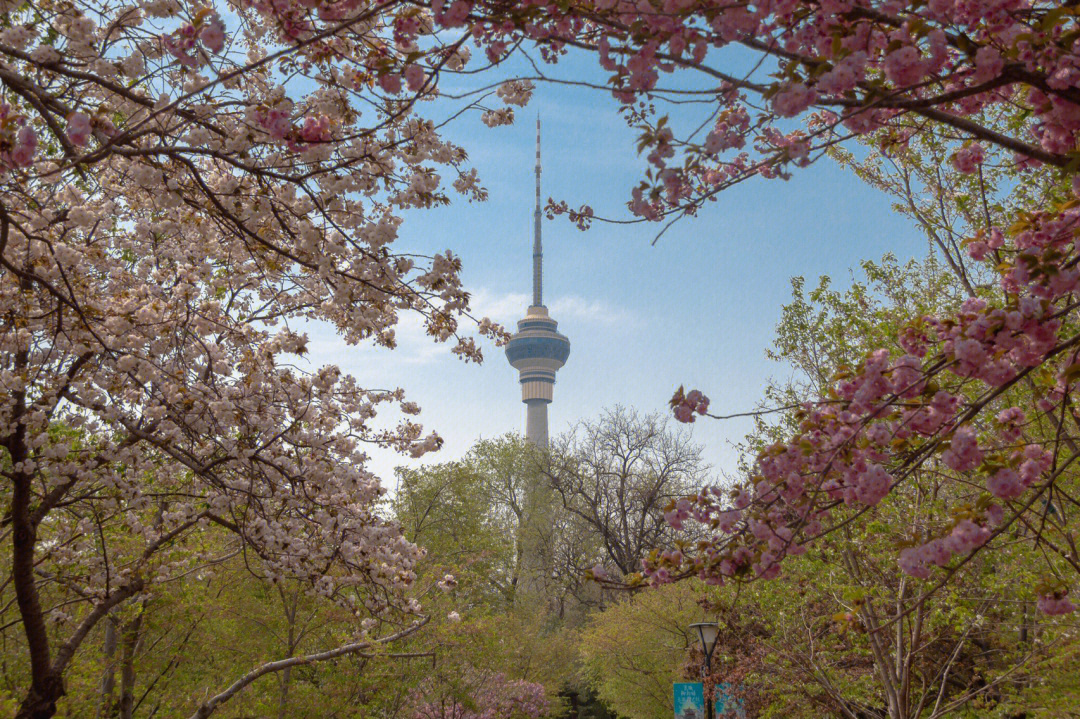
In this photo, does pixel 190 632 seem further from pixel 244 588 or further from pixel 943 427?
pixel 943 427

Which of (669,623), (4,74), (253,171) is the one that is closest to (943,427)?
(253,171)

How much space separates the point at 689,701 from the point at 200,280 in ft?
36.8

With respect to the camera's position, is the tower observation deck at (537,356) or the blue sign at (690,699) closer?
the blue sign at (690,699)

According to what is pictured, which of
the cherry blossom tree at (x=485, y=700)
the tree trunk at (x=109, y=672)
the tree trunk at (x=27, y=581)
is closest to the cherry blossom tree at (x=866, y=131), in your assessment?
the tree trunk at (x=27, y=581)

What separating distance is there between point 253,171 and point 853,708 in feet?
44.8

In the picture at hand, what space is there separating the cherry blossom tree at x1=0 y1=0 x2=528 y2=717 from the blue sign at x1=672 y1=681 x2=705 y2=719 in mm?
7449

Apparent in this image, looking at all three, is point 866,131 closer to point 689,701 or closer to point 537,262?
point 689,701

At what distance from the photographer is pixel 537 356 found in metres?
111

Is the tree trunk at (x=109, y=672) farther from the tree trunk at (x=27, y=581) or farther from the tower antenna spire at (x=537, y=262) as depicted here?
the tower antenna spire at (x=537, y=262)

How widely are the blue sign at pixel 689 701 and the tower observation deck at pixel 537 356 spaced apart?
9468cm

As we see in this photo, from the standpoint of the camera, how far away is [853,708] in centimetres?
1370

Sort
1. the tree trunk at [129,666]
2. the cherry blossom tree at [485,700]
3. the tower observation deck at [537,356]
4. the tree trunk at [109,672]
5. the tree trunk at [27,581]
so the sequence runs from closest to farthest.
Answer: the tree trunk at [27,581], the tree trunk at [129,666], the tree trunk at [109,672], the cherry blossom tree at [485,700], the tower observation deck at [537,356]

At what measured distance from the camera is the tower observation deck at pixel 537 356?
110 meters

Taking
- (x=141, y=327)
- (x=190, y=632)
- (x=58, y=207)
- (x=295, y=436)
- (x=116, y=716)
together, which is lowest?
(x=116, y=716)
